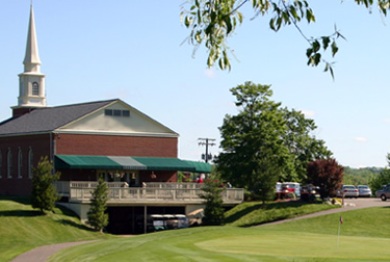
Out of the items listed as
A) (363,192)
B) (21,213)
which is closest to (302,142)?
(363,192)

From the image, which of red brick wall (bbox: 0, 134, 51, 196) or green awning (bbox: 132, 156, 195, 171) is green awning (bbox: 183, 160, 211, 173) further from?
red brick wall (bbox: 0, 134, 51, 196)

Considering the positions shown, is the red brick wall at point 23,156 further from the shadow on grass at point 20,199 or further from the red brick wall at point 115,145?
the shadow on grass at point 20,199

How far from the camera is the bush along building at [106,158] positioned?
57500 millimetres

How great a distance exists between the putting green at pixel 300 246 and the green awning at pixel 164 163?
2293cm

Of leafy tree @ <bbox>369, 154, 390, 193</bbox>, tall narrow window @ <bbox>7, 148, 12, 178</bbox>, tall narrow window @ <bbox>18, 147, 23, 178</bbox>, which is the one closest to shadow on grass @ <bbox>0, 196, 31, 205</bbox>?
tall narrow window @ <bbox>18, 147, 23, 178</bbox>

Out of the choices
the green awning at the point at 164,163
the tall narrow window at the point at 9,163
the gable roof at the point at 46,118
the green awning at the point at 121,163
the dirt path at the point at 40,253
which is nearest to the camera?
the dirt path at the point at 40,253

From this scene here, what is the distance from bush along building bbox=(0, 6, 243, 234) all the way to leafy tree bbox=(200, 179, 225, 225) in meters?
2.39

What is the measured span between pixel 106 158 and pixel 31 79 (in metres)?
13.0

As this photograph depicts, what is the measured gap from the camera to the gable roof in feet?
207

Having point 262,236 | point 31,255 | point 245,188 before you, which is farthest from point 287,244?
point 245,188

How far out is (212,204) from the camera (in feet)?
184

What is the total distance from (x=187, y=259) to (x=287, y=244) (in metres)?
6.64

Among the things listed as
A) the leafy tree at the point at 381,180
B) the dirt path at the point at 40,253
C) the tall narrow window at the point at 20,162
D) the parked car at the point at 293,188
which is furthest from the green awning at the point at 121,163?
the leafy tree at the point at 381,180

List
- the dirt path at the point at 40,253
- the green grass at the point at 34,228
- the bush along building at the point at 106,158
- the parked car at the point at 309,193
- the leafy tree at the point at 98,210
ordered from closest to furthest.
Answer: the dirt path at the point at 40,253, the green grass at the point at 34,228, the leafy tree at the point at 98,210, the bush along building at the point at 106,158, the parked car at the point at 309,193
